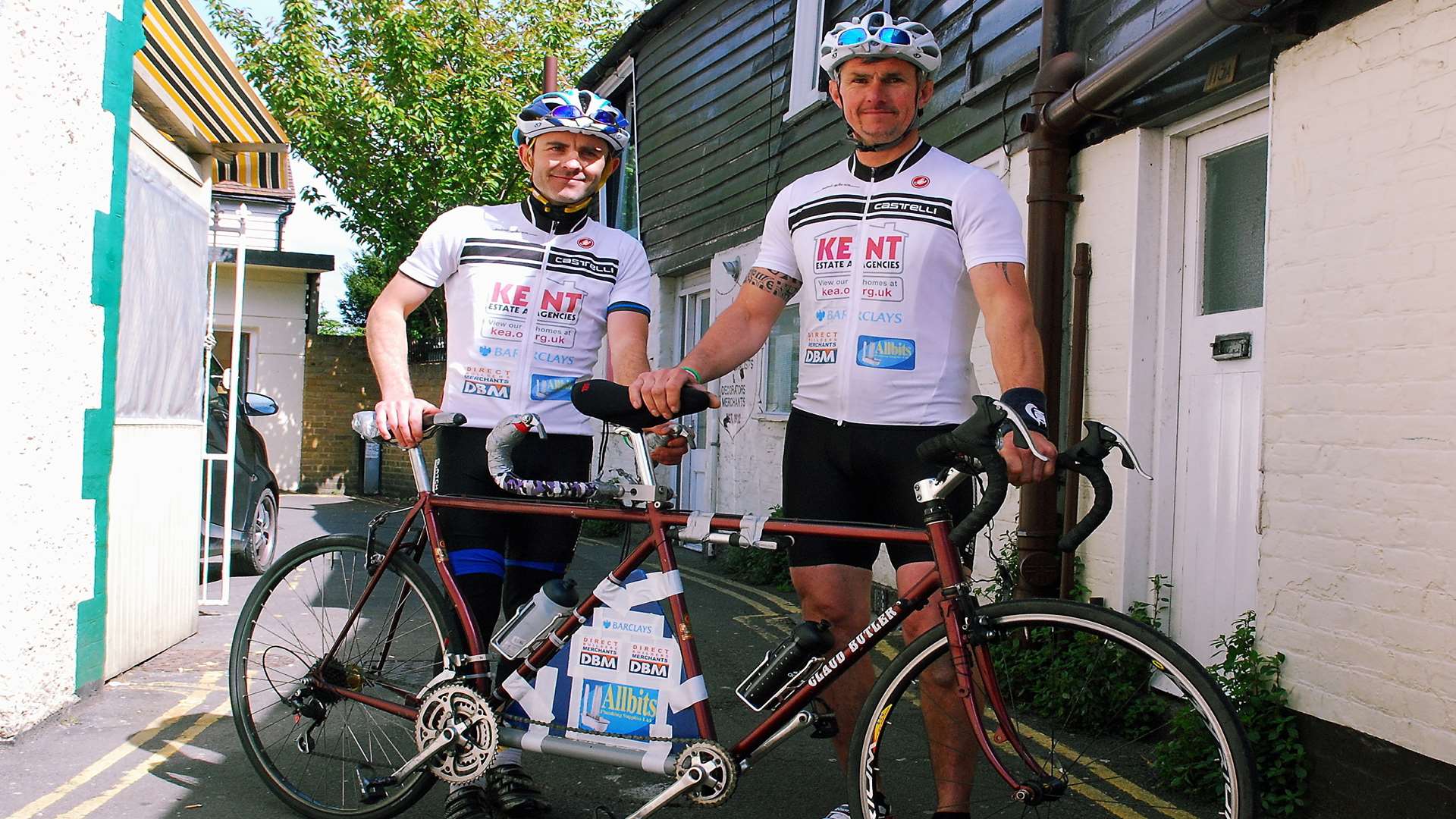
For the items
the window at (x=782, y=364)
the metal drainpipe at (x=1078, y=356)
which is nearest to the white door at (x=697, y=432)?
the window at (x=782, y=364)

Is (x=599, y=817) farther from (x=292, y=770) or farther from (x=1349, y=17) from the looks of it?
(x=1349, y=17)

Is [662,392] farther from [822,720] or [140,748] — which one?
[140,748]

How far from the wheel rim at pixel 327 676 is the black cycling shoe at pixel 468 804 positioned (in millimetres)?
132

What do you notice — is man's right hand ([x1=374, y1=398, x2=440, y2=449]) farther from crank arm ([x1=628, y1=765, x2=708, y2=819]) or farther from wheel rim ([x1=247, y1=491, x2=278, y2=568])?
wheel rim ([x1=247, y1=491, x2=278, y2=568])

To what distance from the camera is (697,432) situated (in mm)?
11555

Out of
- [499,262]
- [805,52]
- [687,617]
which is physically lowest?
[687,617]

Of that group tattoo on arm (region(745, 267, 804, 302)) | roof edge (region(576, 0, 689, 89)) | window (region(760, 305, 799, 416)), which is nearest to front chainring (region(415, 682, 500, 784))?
tattoo on arm (region(745, 267, 804, 302))

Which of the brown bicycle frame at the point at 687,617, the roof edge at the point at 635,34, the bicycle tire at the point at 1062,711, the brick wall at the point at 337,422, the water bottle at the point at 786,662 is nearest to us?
the bicycle tire at the point at 1062,711

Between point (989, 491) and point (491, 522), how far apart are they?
1.64 metres

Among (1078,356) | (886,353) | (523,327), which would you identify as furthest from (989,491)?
(1078,356)

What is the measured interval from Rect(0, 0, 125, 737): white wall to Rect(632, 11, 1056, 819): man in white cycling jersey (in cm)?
259

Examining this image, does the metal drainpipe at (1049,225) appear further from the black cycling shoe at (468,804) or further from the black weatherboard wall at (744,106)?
the black cycling shoe at (468,804)

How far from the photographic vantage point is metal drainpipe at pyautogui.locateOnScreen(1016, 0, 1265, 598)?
5320 mm

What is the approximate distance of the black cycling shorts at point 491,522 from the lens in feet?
11.2
